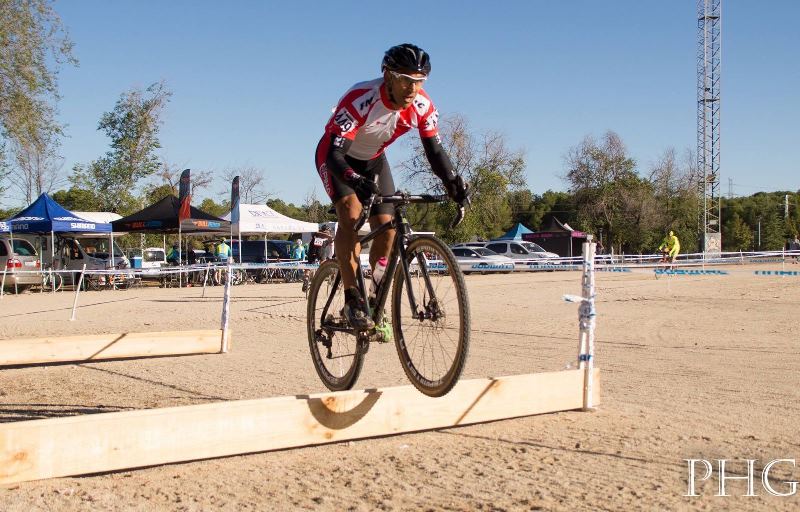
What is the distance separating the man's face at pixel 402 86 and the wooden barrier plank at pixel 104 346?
673 centimetres

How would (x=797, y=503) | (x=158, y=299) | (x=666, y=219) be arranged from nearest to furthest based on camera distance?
(x=797, y=503) < (x=158, y=299) < (x=666, y=219)

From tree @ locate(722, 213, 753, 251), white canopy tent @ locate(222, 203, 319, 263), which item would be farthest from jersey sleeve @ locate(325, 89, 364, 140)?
tree @ locate(722, 213, 753, 251)

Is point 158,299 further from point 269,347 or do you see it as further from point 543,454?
point 543,454

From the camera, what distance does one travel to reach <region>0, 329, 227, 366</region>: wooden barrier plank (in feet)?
31.4

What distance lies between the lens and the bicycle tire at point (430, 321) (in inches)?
184

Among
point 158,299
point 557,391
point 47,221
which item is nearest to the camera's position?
point 557,391

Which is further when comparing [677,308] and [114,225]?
[114,225]

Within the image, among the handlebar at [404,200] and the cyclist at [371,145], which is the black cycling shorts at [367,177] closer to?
the cyclist at [371,145]

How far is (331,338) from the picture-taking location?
6.46 meters

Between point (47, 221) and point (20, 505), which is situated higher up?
point (47, 221)

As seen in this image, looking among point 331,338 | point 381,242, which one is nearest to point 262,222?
point 331,338

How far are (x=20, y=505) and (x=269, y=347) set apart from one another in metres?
7.70

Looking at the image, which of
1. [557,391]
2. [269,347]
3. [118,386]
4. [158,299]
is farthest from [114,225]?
[557,391]

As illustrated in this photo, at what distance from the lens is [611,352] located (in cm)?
1074
